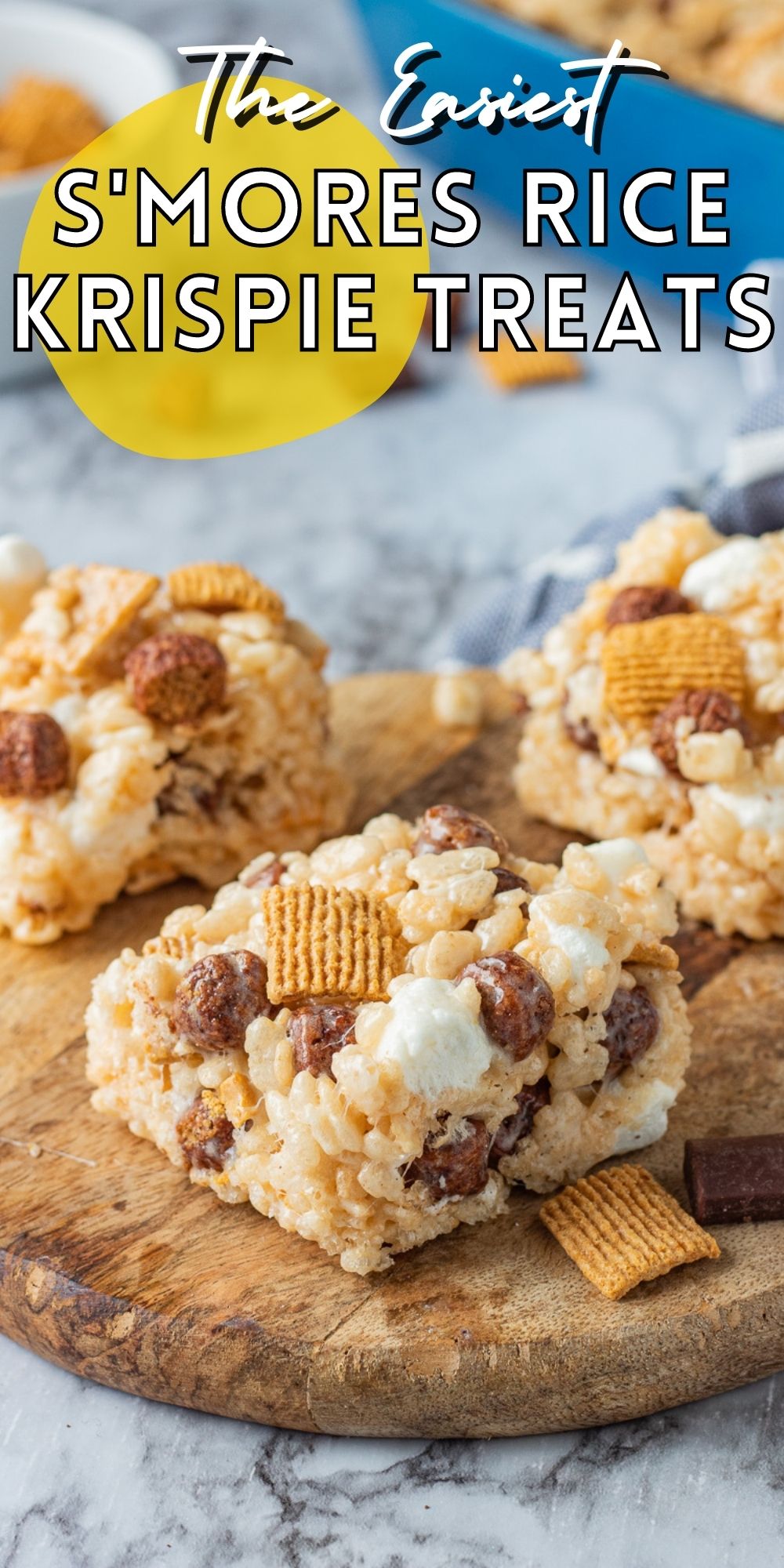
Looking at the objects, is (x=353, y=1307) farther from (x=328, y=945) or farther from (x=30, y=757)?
(x=30, y=757)

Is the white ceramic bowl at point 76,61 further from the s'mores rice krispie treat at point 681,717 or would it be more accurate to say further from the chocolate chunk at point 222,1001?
the chocolate chunk at point 222,1001

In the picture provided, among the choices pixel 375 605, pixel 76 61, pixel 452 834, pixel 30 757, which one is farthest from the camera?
pixel 76 61

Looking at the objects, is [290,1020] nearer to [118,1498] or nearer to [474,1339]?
[474,1339]

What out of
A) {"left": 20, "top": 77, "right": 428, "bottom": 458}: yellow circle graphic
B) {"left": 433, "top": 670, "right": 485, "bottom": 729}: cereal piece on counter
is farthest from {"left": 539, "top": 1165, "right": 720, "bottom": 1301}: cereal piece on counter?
{"left": 20, "top": 77, "right": 428, "bottom": 458}: yellow circle graphic

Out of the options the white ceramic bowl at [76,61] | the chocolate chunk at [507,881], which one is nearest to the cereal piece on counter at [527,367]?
the white ceramic bowl at [76,61]

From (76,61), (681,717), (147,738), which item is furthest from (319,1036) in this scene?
(76,61)

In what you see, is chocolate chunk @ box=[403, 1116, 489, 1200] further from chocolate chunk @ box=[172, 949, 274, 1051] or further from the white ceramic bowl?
the white ceramic bowl
